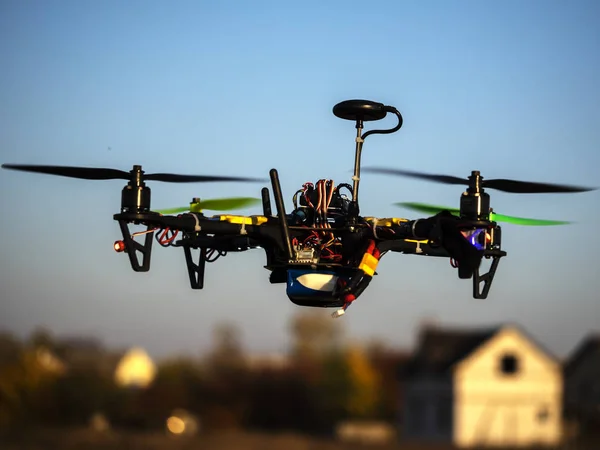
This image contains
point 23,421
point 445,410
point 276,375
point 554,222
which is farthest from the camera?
point 445,410

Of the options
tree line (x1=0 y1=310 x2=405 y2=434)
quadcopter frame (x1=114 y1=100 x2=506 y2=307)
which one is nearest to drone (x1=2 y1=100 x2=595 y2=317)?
quadcopter frame (x1=114 y1=100 x2=506 y2=307)

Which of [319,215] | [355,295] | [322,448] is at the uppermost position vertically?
[319,215]

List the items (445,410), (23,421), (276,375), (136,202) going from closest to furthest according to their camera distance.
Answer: (136,202), (23,421), (276,375), (445,410)

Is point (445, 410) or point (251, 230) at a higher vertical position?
point (251, 230)

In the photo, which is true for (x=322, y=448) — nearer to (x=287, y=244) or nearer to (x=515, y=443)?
(x=515, y=443)

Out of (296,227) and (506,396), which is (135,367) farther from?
(296,227)

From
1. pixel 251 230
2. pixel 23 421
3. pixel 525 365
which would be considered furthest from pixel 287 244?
pixel 525 365

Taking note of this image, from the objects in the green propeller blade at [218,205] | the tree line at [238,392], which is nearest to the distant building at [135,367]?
the tree line at [238,392]

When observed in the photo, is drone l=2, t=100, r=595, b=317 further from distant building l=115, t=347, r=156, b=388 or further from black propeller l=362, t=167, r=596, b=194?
distant building l=115, t=347, r=156, b=388
